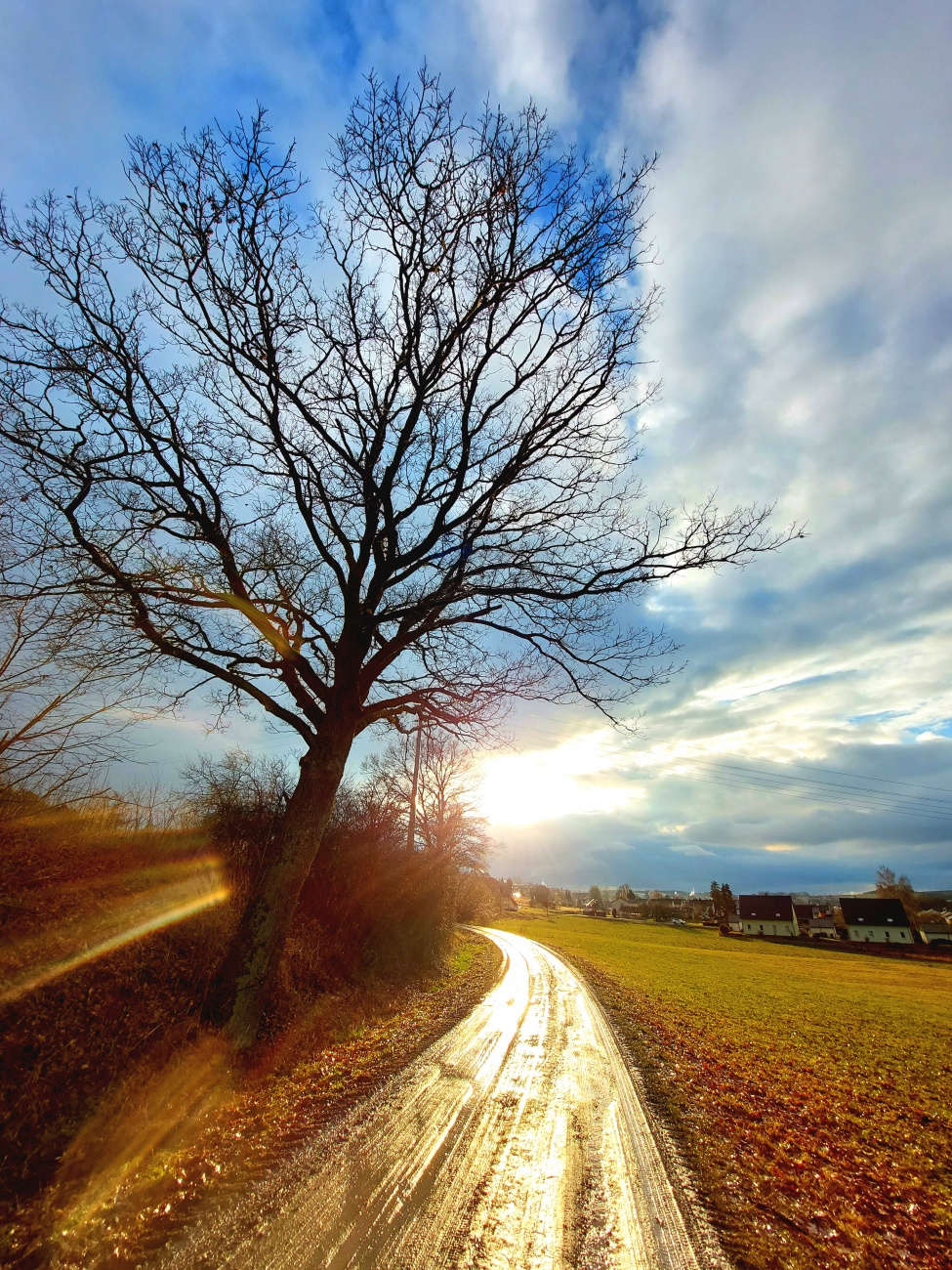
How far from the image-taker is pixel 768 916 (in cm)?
9050

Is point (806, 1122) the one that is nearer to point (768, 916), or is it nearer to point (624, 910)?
point (768, 916)

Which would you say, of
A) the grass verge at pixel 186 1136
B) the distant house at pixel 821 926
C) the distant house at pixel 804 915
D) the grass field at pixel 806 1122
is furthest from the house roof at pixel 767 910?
the grass verge at pixel 186 1136

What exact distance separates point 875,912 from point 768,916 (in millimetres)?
16345

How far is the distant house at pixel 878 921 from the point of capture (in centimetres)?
7525

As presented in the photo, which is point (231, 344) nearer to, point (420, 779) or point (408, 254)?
point (408, 254)

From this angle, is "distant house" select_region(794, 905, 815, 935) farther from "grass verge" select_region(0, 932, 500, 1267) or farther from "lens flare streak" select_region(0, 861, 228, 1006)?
"lens flare streak" select_region(0, 861, 228, 1006)

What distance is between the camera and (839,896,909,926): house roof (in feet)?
253

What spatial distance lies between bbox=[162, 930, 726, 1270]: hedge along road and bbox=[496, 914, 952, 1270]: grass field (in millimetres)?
510

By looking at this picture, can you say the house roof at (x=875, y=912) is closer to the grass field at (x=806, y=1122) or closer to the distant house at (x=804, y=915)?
the distant house at (x=804, y=915)

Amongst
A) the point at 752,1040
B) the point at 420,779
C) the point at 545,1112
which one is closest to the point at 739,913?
the point at 420,779

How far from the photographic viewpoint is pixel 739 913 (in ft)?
309

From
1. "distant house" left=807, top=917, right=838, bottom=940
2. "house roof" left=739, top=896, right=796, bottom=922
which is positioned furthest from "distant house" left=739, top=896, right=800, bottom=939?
"distant house" left=807, top=917, right=838, bottom=940

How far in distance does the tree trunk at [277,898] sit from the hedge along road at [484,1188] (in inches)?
75.4

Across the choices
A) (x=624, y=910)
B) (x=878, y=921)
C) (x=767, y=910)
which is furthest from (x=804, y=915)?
(x=624, y=910)
